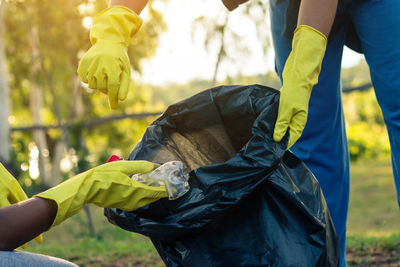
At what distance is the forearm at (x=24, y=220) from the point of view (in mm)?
1104

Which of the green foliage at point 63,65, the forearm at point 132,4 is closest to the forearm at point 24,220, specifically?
the forearm at point 132,4

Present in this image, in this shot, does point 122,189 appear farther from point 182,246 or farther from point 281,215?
point 281,215

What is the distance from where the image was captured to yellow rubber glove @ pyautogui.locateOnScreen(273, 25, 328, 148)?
4.85 ft

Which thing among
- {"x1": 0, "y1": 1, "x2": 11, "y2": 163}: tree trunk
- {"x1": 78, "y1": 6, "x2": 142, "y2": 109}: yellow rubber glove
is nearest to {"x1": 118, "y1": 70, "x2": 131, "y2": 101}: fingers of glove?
{"x1": 78, "y1": 6, "x2": 142, "y2": 109}: yellow rubber glove

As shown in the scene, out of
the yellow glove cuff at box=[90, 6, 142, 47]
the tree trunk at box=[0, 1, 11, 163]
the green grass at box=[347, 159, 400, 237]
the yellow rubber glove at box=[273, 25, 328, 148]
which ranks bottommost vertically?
the green grass at box=[347, 159, 400, 237]

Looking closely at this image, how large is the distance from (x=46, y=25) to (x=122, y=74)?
712 cm

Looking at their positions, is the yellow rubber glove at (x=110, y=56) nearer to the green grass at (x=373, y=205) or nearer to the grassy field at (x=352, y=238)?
the grassy field at (x=352, y=238)

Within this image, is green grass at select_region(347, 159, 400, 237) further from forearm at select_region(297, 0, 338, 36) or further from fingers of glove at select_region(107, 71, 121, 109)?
fingers of glove at select_region(107, 71, 121, 109)

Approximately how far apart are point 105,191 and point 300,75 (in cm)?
72

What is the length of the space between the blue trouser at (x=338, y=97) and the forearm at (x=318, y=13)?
7.4 inches

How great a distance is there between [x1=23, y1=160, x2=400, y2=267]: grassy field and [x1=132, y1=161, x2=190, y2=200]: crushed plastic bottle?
1.62 meters

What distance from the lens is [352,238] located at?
3.16 m

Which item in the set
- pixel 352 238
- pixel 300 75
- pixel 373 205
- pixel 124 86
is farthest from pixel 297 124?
pixel 373 205

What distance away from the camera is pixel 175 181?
4.28ft
